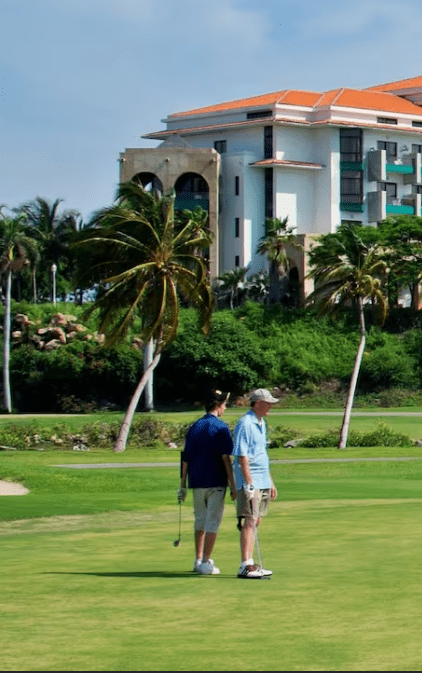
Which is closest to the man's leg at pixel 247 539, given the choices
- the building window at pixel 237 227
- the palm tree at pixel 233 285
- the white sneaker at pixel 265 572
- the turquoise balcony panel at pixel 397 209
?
the white sneaker at pixel 265 572

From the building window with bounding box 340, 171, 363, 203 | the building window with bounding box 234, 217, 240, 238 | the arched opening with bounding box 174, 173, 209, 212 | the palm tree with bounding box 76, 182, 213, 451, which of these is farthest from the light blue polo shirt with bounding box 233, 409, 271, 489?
the building window with bounding box 340, 171, 363, 203

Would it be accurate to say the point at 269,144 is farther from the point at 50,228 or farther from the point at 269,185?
the point at 50,228

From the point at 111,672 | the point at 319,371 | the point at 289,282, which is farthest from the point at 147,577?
the point at 289,282

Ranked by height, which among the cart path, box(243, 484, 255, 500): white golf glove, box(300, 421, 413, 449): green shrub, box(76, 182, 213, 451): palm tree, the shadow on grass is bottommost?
box(300, 421, 413, 449): green shrub

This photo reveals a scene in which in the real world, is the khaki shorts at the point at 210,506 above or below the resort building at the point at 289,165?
below

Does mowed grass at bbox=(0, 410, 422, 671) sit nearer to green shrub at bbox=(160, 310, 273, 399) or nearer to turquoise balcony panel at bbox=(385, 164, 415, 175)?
green shrub at bbox=(160, 310, 273, 399)

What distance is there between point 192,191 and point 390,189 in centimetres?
1923

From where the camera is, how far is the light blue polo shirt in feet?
48.2

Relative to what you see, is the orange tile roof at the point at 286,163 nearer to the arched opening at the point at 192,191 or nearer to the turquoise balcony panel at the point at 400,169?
the arched opening at the point at 192,191

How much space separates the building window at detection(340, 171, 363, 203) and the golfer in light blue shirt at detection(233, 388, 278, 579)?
107 m

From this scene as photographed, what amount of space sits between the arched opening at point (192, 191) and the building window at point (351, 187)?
43.7 ft

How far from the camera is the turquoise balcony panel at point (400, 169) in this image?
12153cm

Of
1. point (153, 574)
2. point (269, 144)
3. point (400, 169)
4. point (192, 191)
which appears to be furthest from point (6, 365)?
point (153, 574)

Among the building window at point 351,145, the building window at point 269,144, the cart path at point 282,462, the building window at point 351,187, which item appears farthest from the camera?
the building window at point 351,145
